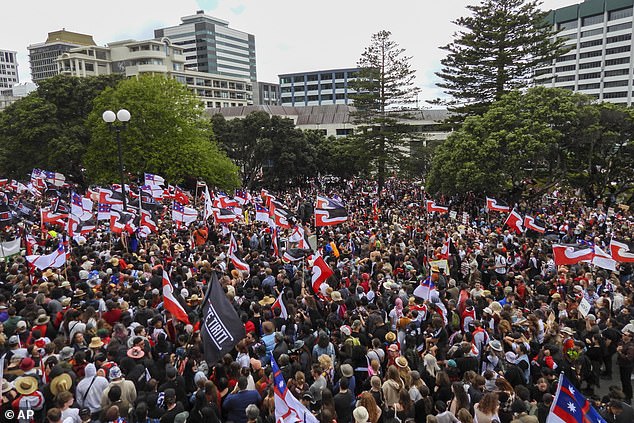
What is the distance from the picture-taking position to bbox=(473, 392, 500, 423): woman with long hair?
16.4 feet

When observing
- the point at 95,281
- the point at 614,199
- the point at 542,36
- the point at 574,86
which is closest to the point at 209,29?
the point at 574,86

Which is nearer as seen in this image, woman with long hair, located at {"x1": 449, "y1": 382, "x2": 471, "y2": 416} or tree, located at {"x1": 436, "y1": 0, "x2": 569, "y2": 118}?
woman with long hair, located at {"x1": 449, "y1": 382, "x2": 471, "y2": 416}

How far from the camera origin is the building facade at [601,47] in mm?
73062

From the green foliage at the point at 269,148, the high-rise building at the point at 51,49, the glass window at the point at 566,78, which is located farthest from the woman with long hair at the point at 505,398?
the high-rise building at the point at 51,49

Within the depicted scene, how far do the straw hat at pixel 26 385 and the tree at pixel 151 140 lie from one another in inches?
942

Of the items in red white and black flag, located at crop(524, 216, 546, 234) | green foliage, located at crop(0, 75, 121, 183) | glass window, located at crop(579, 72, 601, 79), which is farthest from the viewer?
glass window, located at crop(579, 72, 601, 79)

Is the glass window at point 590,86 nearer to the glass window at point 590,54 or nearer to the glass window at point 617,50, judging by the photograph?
the glass window at point 590,54

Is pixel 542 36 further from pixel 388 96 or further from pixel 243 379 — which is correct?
pixel 243 379

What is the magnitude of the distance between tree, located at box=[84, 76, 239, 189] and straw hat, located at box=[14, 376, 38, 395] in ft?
78.5

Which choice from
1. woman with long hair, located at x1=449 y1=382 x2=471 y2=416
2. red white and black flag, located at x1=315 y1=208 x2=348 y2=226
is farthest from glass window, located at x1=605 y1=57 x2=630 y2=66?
woman with long hair, located at x1=449 y1=382 x2=471 y2=416

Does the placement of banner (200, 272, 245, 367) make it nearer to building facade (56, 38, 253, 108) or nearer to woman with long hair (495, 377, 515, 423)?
woman with long hair (495, 377, 515, 423)

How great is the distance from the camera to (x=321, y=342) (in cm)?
666

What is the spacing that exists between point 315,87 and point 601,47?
2134 inches

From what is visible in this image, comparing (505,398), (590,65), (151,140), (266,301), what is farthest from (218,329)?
(590,65)
